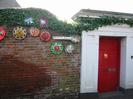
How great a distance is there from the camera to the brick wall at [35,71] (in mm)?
7328

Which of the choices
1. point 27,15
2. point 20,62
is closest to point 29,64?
point 20,62

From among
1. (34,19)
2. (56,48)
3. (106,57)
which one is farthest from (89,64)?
(34,19)

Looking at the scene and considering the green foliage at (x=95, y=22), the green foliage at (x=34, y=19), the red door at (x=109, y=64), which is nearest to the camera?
the green foliage at (x=34, y=19)

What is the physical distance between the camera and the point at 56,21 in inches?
305

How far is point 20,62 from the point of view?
746cm

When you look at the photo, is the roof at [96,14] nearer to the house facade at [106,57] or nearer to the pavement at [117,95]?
the house facade at [106,57]

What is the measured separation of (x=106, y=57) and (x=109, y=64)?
1.16ft

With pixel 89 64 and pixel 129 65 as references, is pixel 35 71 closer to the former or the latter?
pixel 89 64

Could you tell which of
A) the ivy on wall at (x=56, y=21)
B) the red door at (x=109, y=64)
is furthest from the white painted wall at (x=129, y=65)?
the ivy on wall at (x=56, y=21)

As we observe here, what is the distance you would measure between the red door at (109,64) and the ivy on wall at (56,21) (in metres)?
0.95

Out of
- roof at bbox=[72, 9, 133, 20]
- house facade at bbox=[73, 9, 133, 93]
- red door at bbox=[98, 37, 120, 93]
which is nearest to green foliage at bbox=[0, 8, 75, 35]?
roof at bbox=[72, 9, 133, 20]

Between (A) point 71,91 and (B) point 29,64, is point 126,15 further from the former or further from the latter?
(B) point 29,64

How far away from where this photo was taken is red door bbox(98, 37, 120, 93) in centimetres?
923

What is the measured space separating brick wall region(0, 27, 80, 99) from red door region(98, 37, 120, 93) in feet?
4.58
